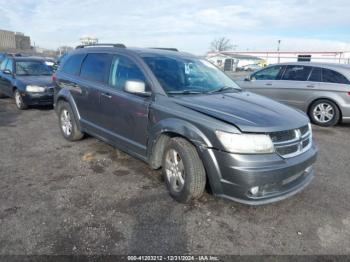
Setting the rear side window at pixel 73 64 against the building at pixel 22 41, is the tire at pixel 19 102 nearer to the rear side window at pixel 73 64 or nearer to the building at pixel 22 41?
the rear side window at pixel 73 64

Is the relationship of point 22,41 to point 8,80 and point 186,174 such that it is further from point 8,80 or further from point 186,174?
point 186,174

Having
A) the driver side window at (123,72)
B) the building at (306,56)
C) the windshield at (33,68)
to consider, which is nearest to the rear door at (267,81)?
the driver side window at (123,72)

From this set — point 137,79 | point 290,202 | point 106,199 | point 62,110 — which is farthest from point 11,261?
point 62,110

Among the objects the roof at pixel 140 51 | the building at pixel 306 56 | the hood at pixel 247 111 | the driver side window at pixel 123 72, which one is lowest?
the hood at pixel 247 111

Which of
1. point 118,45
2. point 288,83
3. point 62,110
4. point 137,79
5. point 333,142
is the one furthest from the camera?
point 288,83

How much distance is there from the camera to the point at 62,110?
19.5 ft

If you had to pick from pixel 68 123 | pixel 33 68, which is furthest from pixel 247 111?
pixel 33 68

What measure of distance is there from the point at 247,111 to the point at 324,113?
17.8 ft

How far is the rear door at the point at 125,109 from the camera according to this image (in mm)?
3975

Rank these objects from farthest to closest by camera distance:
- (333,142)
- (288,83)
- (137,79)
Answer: (288,83) → (333,142) → (137,79)

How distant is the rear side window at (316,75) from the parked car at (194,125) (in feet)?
14.1

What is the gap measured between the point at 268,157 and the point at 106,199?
77.9 inches

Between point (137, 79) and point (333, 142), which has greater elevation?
point (137, 79)

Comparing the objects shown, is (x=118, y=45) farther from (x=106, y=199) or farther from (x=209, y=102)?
(x=106, y=199)
